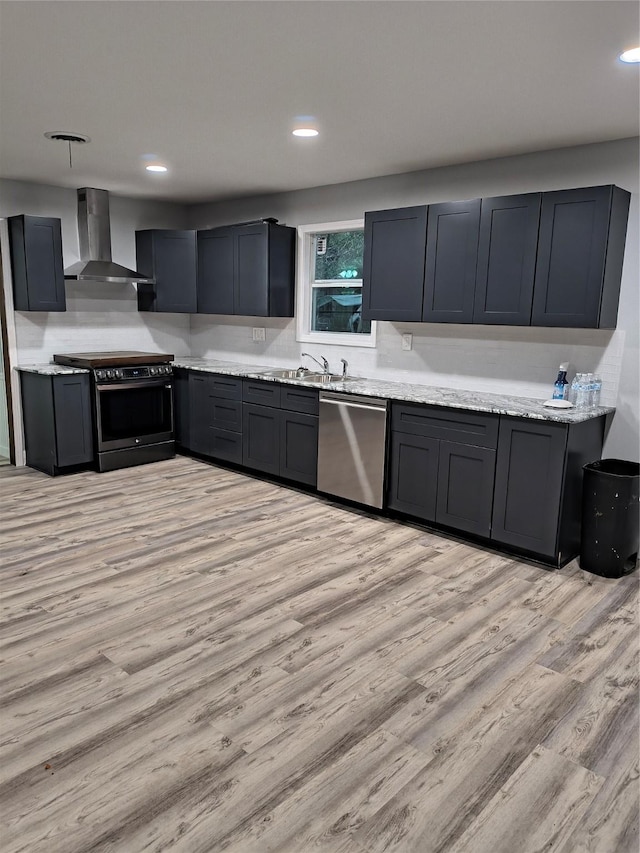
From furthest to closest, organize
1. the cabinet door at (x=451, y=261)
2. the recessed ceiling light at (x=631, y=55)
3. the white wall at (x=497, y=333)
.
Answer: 1. the cabinet door at (x=451, y=261)
2. the white wall at (x=497, y=333)
3. the recessed ceiling light at (x=631, y=55)

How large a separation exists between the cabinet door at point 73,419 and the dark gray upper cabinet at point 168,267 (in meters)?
1.27

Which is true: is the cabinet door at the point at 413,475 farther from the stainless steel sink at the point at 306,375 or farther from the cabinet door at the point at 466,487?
the stainless steel sink at the point at 306,375

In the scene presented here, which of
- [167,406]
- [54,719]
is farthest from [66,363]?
[54,719]

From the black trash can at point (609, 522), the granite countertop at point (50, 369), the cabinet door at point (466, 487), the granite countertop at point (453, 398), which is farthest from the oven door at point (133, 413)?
the black trash can at point (609, 522)

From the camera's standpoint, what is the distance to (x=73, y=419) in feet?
17.2

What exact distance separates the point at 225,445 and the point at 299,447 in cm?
97

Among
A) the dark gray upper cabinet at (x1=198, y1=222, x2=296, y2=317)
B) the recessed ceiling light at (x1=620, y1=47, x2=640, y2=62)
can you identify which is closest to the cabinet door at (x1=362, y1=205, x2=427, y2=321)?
the dark gray upper cabinet at (x1=198, y1=222, x2=296, y2=317)

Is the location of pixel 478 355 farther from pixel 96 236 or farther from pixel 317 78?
pixel 96 236

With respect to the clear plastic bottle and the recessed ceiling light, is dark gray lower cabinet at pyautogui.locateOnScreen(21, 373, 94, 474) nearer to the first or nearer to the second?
the clear plastic bottle

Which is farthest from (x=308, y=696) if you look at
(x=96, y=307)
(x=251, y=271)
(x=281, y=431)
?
(x=96, y=307)

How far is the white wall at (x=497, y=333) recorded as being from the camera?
11.9ft

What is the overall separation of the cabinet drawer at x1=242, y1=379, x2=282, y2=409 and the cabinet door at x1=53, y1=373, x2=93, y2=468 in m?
1.37

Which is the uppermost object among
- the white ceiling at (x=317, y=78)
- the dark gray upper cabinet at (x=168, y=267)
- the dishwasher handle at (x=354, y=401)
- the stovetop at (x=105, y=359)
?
the white ceiling at (x=317, y=78)

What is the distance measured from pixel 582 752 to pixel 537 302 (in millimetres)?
2482
